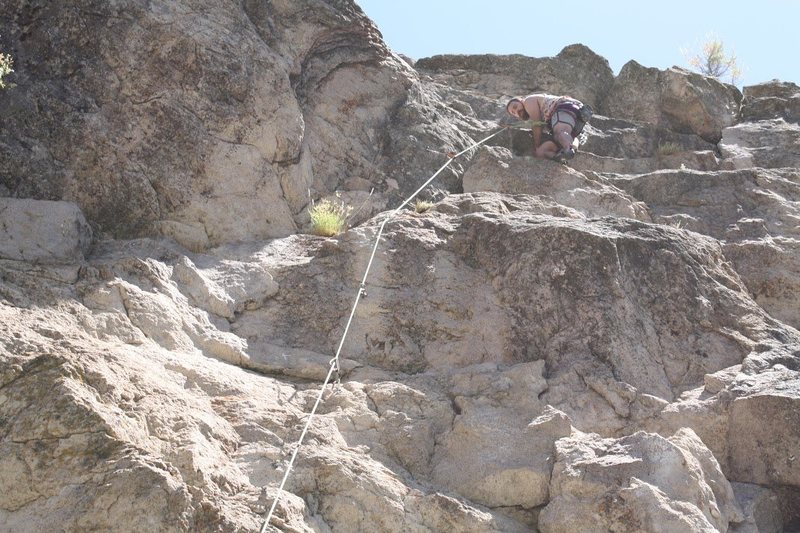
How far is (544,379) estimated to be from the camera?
624 centimetres

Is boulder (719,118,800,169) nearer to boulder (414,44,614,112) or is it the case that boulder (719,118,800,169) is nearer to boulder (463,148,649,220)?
boulder (414,44,614,112)

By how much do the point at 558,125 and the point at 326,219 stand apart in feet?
10.1

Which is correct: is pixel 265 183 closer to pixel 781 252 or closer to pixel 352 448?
pixel 352 448

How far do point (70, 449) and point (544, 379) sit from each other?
2965mm

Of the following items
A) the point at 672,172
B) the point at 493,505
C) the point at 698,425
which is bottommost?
the point at 493,505

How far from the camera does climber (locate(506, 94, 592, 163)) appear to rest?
958 cm

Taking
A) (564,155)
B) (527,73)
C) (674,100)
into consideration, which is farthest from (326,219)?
(674,100)

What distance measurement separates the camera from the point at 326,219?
7586mm

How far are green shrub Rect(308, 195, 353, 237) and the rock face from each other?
0.16 metres

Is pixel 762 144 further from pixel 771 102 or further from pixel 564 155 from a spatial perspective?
pixel 564 155

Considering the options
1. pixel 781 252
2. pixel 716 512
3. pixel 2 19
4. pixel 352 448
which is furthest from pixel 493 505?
pixel 2 19

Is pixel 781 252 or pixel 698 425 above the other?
pixel 781 252

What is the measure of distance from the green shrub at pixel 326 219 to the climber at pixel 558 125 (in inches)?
98.6

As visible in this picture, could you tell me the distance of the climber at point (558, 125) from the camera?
9.58 meters
